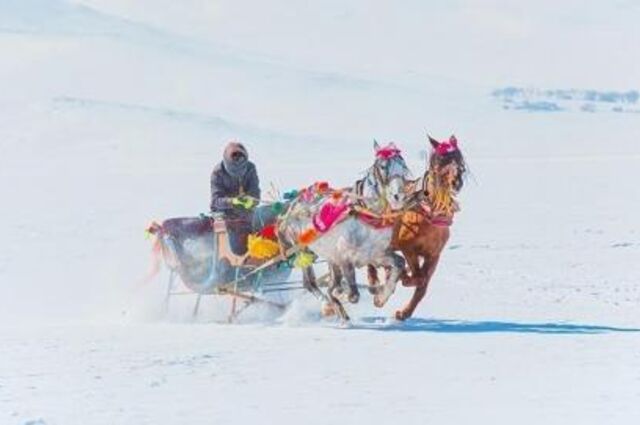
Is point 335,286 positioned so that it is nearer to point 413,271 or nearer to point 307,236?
point 307,236

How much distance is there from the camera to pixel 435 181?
965 cm

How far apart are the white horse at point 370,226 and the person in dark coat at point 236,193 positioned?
81cm

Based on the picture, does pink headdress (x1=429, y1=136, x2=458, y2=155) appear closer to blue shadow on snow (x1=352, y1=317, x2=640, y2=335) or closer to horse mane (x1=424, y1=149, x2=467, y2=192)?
horse mane (x1=424, y1=149, x2=467, y2=192)

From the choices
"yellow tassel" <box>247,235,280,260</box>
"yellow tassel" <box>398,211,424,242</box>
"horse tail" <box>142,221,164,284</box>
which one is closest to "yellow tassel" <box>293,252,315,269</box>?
"yellow tassel" <box>247,235,280,260</box>

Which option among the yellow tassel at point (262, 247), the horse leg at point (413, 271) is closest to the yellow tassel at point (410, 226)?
the horse leg at point (413, 271)

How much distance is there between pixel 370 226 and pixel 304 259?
0.76 meters

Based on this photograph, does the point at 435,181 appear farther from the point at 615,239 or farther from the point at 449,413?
the point at 615,239

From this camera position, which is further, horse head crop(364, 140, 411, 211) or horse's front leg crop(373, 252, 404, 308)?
horse's front leg crop(373, 252, 404, 308)

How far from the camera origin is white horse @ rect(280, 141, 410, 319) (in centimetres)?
939

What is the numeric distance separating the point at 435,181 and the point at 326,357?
194cm

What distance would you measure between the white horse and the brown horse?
22 cm

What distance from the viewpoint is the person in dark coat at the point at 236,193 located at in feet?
34.5

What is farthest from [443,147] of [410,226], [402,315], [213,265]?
[213,265]

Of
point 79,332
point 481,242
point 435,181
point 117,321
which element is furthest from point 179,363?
point 481,242
